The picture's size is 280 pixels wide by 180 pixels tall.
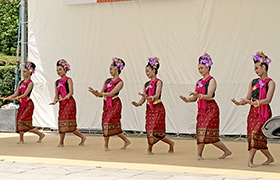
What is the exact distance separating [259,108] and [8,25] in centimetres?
1555

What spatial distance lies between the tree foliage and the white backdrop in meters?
8.91

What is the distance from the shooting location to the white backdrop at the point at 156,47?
9922 millimetres

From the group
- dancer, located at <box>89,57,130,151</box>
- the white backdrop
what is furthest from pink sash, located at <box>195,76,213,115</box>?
the white backdrop

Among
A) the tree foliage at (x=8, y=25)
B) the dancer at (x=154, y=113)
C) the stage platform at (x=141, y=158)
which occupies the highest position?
the tree foliage at (x=8, y=25)

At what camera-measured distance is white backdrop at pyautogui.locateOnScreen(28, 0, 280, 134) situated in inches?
391

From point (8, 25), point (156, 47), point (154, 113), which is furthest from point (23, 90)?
point (8, 25)

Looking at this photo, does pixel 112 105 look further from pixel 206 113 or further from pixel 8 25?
pixel 8 25

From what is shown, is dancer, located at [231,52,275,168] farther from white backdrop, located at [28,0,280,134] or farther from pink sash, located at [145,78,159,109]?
white backdrop, located at [28,0,280,134]

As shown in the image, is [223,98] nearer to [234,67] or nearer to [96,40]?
[234,67]

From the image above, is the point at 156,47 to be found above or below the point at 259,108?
above

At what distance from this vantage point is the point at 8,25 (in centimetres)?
2081

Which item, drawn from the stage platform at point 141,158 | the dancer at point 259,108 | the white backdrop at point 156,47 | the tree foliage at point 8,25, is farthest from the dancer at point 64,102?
→ the tree foliage at point 8,25

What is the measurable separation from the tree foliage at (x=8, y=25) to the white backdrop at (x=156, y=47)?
29.2ft

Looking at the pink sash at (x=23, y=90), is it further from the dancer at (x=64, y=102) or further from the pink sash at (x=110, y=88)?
the pink sash at (x=110, y=88)
